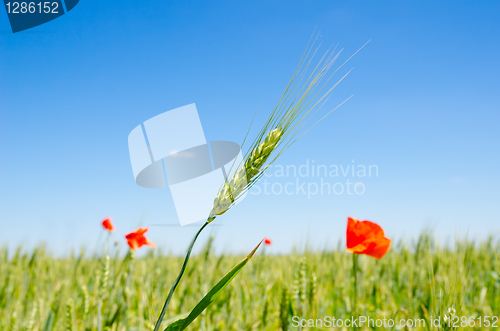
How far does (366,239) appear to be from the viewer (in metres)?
1.38

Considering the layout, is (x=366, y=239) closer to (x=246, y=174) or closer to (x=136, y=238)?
(x=246, y=174)

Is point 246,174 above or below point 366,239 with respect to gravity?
above

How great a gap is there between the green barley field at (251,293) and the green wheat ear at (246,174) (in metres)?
0.62

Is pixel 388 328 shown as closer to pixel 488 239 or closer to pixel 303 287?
pixel 303 287

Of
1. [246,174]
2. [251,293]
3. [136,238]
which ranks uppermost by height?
[246,174]

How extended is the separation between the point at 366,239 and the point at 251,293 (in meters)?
1.53

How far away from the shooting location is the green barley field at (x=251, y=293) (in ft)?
4.99

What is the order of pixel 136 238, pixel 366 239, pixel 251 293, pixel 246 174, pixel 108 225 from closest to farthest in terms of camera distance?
pixel 246 174 → pixel 366 239 → pixel 136 238 → pixel 108 225 → pixel 251 293

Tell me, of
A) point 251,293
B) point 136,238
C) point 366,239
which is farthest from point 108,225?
point 366,239

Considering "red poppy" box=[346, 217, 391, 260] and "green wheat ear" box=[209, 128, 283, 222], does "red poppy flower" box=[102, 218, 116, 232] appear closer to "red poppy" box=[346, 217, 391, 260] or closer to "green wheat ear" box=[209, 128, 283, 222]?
"red poppy" box=[346, 217, 391, 260]

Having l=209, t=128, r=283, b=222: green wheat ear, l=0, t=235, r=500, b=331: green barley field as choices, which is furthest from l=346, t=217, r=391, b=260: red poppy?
l=209, t=128, r=283, b=222: green wheat ear

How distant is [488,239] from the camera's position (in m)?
4.12

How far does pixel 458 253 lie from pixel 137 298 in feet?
7.19

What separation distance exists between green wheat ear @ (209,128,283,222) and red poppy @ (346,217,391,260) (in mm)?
696
